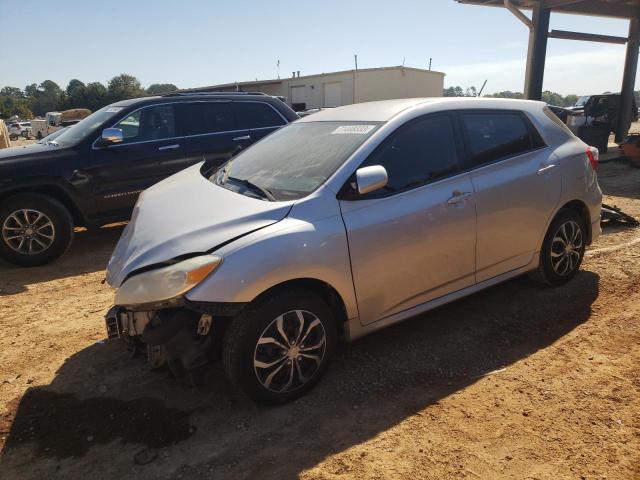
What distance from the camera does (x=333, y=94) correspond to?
92.1 feet

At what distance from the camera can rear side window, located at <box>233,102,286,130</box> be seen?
7.05 m

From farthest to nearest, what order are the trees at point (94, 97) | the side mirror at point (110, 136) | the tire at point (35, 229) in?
the trees at point (94, 97) < the side mirror at point (110, 136) < the tire at point (35, 229)

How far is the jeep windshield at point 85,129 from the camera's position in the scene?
600 cm

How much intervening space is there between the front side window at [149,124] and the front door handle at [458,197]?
451 centimetres

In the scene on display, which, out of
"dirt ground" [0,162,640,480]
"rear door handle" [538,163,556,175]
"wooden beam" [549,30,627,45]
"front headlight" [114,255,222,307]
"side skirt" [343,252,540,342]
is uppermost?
"wooden beam" [549,30,627,45]

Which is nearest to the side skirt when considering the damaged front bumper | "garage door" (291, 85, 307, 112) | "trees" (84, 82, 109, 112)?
the damaged front bumper

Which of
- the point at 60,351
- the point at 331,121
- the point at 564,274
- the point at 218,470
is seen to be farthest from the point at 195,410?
the point at 564,274

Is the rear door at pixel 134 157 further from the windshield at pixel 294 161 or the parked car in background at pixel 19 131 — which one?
the parked car in background at pixel 19 131

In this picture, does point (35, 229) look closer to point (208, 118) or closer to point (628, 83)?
point (208, 118)

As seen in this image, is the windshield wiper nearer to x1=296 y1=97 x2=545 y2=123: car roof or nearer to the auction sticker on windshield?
the auction sticker on windshield

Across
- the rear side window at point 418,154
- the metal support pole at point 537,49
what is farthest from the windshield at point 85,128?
the metal support pole at point 537,49

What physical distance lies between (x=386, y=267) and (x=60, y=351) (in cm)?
261

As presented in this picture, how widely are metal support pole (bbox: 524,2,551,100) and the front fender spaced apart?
13596 millimetres

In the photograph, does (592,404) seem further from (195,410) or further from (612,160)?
(612,160)
